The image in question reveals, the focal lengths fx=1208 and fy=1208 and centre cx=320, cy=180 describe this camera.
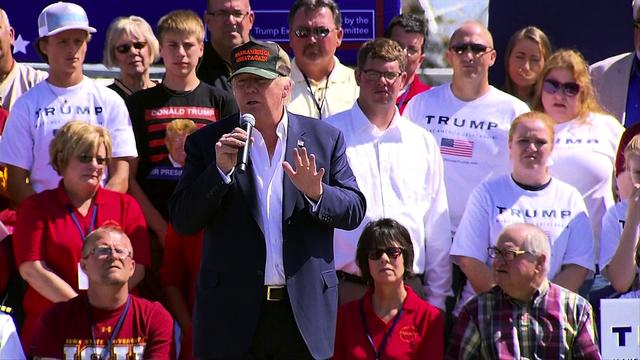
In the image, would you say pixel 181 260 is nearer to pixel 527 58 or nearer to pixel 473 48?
pixel 473 48

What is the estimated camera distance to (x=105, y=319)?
5855 millimetres

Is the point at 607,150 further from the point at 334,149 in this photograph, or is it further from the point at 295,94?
the point at 334,149

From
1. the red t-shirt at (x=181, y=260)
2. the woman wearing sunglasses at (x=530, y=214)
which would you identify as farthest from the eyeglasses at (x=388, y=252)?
the red t-shirt at (x=181, y=260)

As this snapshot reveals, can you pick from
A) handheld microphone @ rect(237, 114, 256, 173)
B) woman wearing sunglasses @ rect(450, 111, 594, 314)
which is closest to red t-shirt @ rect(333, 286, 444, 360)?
woman wearing sunglasses @ rect(450, 111, 594, 314)

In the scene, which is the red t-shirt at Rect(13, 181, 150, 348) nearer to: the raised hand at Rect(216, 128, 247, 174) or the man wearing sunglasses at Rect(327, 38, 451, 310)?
the man wearing sunglasses at Rect(327, 38, 451, 310)

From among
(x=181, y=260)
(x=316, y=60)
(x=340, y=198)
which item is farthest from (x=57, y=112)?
(x=340, y=198)

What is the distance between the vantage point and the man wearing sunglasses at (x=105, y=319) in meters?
5.78

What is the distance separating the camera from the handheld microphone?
461 cm

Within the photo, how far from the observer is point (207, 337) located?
4988 millimetres

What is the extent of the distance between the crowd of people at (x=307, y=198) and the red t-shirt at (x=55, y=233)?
1 cm

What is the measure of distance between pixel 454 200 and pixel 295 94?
114cm

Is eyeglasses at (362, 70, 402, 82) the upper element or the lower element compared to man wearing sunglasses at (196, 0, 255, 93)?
lower

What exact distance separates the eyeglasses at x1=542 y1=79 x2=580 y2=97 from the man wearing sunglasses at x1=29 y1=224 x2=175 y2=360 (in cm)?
273

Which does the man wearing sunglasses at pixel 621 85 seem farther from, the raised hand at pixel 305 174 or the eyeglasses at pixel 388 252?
the raised hand at pixel 305 174
